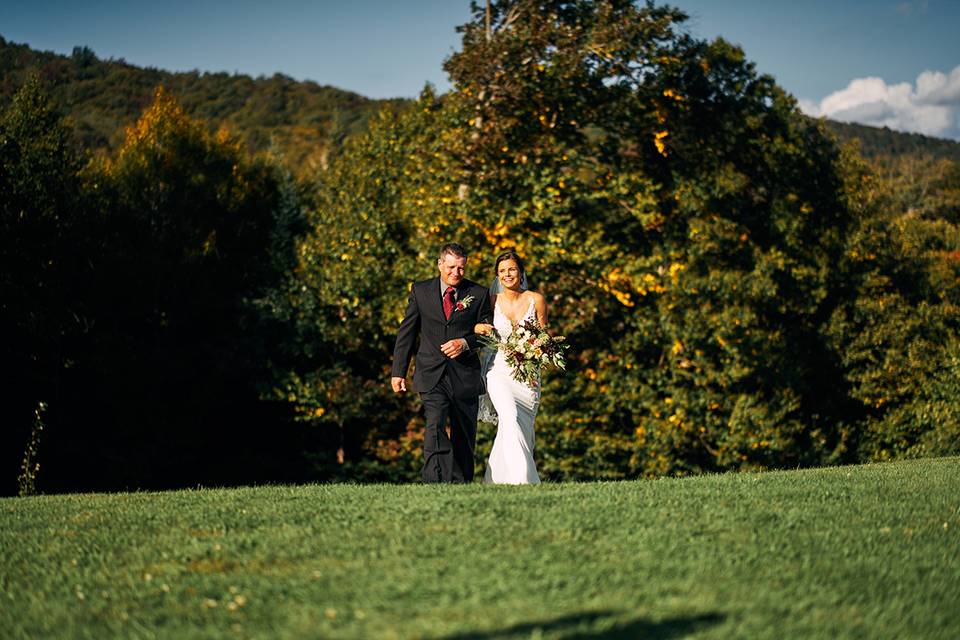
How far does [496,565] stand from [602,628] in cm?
110

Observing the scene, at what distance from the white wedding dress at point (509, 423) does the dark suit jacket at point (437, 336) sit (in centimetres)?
52

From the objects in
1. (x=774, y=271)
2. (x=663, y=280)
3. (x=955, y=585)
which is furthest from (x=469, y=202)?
(x=955, y=585)

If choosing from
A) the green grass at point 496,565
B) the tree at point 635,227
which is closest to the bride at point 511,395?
the green grass at point 496,565

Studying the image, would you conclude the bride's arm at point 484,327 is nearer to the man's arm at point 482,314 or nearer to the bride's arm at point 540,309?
the man's arm at point 482,314

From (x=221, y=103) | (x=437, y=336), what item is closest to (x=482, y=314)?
(x=437, y=336)

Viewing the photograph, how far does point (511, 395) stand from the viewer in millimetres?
9750

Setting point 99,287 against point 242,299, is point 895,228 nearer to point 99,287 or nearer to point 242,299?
point 242,299

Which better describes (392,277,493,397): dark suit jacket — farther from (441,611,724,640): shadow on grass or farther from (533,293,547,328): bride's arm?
(441,611,724,640): shadow on grass

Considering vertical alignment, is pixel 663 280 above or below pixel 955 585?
above

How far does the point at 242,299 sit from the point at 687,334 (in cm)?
1262

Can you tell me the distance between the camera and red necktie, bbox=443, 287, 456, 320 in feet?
30.1

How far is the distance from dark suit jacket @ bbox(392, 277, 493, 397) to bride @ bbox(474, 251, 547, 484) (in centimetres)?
22

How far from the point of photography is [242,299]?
1024 inches

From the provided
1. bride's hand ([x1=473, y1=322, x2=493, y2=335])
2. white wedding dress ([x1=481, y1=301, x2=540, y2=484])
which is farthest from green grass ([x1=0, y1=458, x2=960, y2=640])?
bride's hand ([x1=473, y1=322, x2=493, y2=335])
